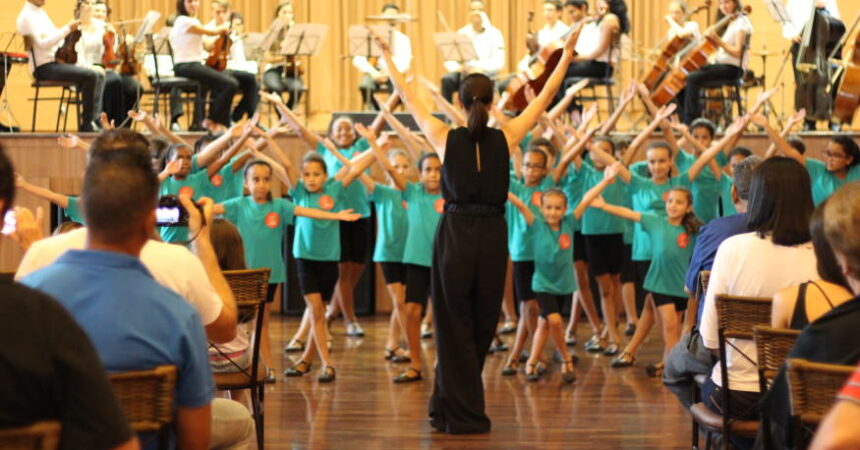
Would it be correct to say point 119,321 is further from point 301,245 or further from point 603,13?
point 603,13

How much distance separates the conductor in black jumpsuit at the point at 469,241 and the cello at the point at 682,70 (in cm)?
545

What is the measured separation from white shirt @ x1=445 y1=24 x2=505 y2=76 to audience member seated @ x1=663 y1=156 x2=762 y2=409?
7.69 metres

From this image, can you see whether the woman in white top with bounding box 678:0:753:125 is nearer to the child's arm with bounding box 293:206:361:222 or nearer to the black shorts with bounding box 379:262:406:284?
the black shorts with bounding box 379:262:406:284

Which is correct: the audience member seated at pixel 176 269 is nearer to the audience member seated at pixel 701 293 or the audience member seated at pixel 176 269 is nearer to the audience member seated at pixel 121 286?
the audience member seated at pixel 121 286

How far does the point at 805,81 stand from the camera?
416 inches

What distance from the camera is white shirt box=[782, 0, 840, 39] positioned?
10.6m

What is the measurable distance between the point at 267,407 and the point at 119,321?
13.0ft

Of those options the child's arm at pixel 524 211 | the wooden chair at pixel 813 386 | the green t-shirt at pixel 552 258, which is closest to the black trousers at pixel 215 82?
the child's arm at pixel 524 211

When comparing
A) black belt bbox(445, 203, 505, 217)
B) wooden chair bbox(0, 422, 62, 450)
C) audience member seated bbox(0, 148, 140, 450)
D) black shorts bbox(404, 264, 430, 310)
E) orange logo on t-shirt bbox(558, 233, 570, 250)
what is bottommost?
black shorts bbox(404, 264, 430, 310)

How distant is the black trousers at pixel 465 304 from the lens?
5.37 m

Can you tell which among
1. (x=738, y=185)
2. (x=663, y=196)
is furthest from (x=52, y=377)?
(x=663, y=196)

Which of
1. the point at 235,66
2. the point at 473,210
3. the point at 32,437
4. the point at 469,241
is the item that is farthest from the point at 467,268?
the point at 235,66

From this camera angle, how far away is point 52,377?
6.30 ft

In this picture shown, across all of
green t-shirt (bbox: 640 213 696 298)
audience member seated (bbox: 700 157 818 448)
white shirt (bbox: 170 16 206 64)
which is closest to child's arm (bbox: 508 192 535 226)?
green t-shirt (bbox: 640 213 696 298)
